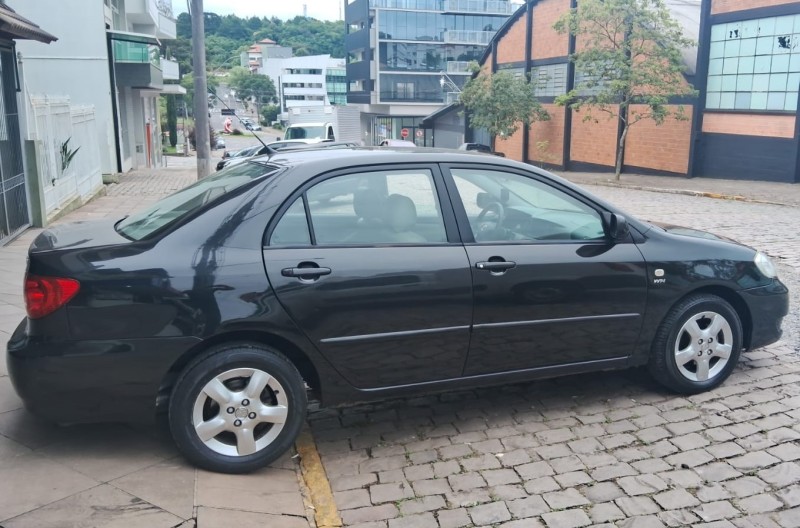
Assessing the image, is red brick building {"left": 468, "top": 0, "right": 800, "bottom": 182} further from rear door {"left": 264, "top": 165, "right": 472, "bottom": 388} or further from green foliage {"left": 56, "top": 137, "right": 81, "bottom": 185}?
rear door {"left": 264, "top": 165, "right": 472, "bottom": 388}

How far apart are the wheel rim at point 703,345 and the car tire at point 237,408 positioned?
2534 millimetres

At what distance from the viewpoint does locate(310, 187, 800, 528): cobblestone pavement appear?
3623 millimetres

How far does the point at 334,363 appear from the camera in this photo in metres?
4.06

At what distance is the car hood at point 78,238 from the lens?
3.98 metres

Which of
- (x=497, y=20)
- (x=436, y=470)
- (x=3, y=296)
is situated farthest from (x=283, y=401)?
(x=497, y=20)

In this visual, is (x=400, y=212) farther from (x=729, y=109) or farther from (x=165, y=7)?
(x=165, y=7)

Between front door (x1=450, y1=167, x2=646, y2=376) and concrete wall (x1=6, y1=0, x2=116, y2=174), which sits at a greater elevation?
concrete wall (x1=6, y1=0, x2=116, y2=174)

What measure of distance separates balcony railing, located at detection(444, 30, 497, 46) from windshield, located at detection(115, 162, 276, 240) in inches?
2570

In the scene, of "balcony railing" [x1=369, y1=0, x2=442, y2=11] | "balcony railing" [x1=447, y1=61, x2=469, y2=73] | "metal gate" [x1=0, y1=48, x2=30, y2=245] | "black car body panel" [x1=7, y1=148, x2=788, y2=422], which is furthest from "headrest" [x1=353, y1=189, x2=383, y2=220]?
"balcony railing" [x1=369, y1=0, x2=442, y2=11]

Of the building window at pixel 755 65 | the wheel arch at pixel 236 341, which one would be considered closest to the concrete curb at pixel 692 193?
the building window at pixel 755 65

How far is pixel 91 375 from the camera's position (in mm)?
3666

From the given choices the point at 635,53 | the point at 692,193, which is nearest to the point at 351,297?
the point at 692,193

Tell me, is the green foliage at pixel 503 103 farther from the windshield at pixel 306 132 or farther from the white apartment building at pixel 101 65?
the white apartment building at pixel 101 65

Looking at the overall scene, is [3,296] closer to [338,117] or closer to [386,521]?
[386,521]
